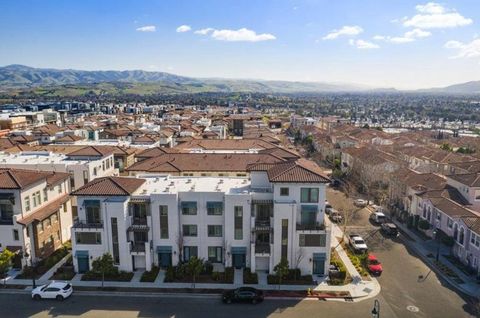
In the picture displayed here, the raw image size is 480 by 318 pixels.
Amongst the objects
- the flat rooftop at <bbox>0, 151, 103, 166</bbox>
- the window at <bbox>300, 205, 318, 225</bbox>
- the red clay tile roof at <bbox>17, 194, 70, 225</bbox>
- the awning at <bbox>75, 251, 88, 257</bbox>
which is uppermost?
the flat rooftop at <bbox>0, 151, 103, 166</bbox>

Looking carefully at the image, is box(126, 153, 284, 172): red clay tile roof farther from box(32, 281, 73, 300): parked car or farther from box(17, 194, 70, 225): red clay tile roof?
box(32, 281, 73, 300): parked car

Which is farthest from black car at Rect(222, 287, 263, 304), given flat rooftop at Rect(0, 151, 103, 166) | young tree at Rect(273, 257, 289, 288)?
flat rooftop at Rect(0, 151, 103, 166)

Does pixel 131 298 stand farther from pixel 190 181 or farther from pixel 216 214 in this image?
pixel 190 181

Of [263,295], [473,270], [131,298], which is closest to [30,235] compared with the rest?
[131,298]

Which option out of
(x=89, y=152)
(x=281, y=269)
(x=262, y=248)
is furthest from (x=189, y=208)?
(x=89, y=152)

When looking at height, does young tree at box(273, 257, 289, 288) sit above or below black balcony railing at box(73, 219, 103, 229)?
below
